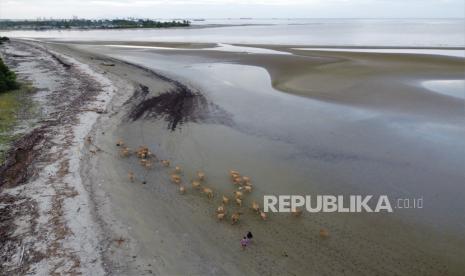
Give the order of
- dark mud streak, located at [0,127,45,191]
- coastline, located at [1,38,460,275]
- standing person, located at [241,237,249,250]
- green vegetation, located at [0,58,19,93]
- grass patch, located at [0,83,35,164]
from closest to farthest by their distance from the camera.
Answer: coastline, located at [1,38,460,275], standing person, located at [241,237,249,250], dark mud streak, located at [0,127,45,191], grass patch, located at [0,83,35,164], green vegetation, located at [0,58,19,93]

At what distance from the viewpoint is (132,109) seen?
50.6 ft

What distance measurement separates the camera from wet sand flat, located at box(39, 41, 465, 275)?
21.4 feet

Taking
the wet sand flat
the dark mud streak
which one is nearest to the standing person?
the wet sand flat

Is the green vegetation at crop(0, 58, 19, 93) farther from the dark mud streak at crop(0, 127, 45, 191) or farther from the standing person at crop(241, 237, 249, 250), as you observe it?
the standing person at crop(241, 237, 249, 250)

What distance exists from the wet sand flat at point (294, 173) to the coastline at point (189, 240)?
0.03 metres

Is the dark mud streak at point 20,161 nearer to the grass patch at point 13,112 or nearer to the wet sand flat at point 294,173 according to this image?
the grass patch at point 13,112

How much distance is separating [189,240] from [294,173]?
3799 mm

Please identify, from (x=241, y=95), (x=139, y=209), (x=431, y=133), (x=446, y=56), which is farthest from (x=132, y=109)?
(x=446, y=56)

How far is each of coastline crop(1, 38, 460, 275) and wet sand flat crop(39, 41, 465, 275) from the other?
0.03m

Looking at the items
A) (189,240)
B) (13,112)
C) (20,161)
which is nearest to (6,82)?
(13,112)

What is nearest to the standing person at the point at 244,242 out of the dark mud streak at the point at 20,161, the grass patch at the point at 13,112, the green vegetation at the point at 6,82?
the dark mud streak at the point at 20,161

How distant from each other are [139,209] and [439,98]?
1455cm

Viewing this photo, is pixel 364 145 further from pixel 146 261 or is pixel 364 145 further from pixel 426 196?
pixel 146 261

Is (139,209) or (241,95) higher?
(241,95)
